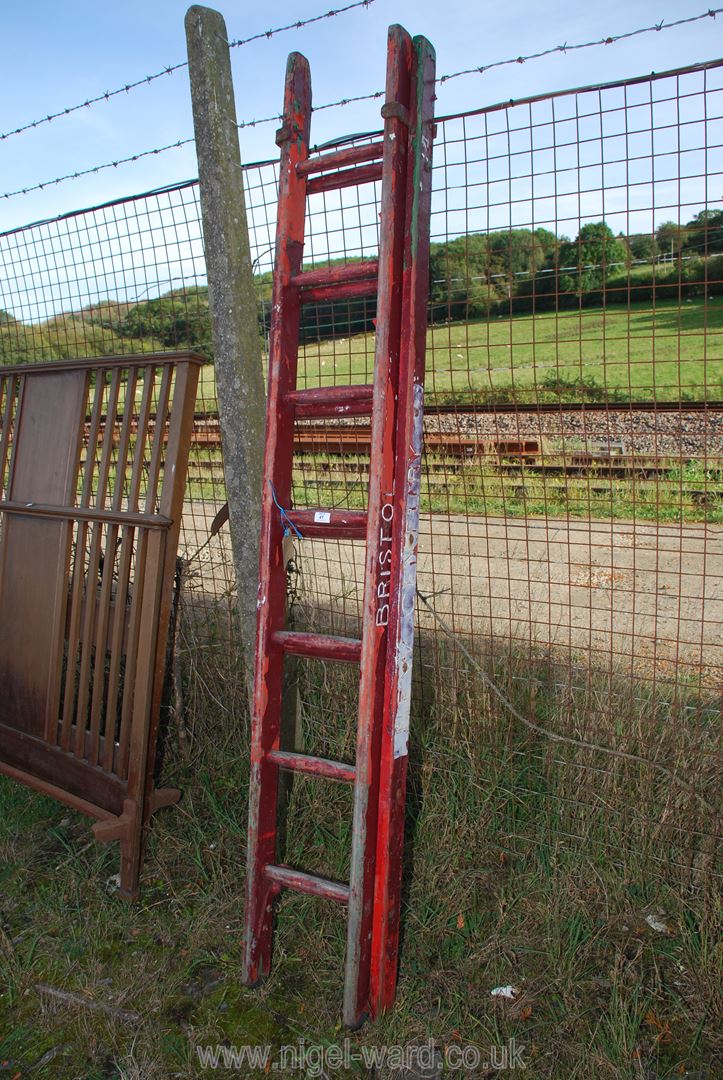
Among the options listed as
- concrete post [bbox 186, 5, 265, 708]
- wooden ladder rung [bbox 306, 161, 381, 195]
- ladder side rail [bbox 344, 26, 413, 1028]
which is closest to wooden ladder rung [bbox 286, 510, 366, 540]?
ladder side rail [bbox 344, 26, 413, 1028]

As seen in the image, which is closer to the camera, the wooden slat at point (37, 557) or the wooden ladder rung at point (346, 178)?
the wooden ladder rung at point (346, 178)

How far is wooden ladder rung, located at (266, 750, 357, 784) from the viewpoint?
8.22ft

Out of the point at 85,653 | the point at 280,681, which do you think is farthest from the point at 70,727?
the point at 280,681

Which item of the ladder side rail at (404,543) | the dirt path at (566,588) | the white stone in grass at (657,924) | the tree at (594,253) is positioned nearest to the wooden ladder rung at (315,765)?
the ladder side rail at (404,543)

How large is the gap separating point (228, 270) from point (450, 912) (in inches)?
99.0

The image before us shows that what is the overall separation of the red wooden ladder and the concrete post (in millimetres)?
451

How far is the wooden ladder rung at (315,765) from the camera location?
2506mm

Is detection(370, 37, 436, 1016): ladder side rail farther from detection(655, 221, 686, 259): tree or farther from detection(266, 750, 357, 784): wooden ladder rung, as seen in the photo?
detection(655, 221, 686, 259): tree

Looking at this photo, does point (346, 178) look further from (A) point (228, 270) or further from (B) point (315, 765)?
(B) point (315, 765)

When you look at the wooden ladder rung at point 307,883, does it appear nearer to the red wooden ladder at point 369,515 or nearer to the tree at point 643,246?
the red wooden ladder at point 369,515

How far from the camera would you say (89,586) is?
3.55 metres

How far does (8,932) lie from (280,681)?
1473 millimetres

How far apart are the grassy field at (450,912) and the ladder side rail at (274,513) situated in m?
0.28

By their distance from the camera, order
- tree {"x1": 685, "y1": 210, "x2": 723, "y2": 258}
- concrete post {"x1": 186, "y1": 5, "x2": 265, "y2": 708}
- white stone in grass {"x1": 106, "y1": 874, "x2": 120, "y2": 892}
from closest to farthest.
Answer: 1. tree {"x1": 685, "y1": 210, "x2": 723, "y2": 258}
2. concrete post {"x1": 186, "y1": 5, "x2": 265, "y2": 708}
3. white stone in grass {"x1": 106, "y1": 874, "x2": 120, "y2": 892}
